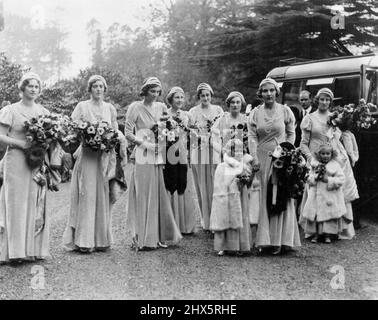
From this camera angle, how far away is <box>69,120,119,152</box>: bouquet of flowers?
21.5 ft

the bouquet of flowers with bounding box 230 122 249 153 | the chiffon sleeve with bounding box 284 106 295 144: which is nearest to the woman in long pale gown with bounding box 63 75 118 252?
the bouquet of flowers with bounding box 230 122 249 153

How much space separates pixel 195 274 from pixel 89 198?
1942mm

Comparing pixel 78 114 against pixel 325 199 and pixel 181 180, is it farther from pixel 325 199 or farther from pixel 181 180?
pixel 325 199

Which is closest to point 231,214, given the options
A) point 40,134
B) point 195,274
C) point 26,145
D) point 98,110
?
point 195,274

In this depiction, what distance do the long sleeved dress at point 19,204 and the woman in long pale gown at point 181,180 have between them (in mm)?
1901

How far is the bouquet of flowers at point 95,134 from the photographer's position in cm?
655

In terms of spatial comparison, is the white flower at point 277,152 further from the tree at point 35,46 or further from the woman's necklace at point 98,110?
the tree at point 35,46

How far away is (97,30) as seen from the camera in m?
40.1

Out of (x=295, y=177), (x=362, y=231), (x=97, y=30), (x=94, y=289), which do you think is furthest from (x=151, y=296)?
(x=97, y=30)

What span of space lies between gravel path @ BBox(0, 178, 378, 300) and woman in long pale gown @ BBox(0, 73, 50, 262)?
23 centimetres

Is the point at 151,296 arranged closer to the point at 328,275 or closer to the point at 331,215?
the point at 328,275

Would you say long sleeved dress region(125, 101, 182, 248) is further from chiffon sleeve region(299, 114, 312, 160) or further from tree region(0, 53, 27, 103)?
tree region(0, 53, 27, 103)

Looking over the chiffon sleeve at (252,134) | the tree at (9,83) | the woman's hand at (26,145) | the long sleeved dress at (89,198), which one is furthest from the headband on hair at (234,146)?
the tree at (9,83)
